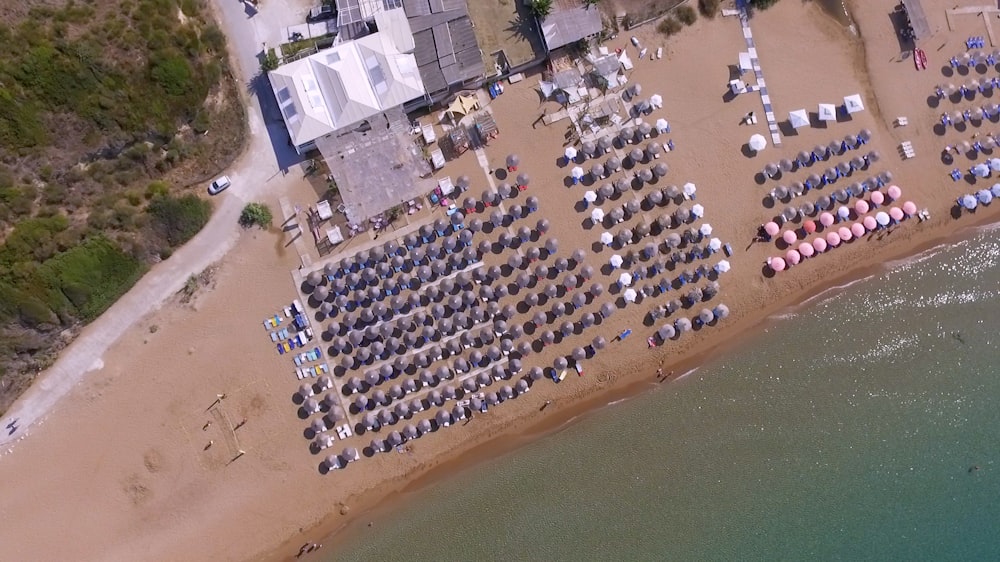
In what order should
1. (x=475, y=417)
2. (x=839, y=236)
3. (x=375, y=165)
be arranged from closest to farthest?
(x=375, y=165), (x=475, y=417), (x=839, y=236)

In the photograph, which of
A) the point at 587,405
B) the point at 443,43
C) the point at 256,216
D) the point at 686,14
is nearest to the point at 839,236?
the point at 686,14

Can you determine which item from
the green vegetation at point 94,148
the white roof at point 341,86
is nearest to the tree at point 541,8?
the white roof at point 341,86

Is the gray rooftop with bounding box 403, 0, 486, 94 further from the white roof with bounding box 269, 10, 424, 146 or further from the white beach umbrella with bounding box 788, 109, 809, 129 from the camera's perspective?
the white beach umbrella with bounding box 788, 109, 809, 129

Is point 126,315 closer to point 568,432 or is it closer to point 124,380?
point 124,380

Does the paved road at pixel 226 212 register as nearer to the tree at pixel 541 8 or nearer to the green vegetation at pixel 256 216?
the green vegetation at pixel 256 216

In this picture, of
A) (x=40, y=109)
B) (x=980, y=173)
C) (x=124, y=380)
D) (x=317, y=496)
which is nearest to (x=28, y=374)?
(x=124, y=380)

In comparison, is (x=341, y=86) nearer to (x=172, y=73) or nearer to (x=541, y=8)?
(x=172, y=73)

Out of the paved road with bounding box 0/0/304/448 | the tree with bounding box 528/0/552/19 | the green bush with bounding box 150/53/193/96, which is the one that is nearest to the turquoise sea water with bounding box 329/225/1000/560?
the paved road with bounding box 0/0/304/448
